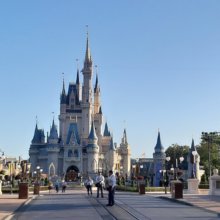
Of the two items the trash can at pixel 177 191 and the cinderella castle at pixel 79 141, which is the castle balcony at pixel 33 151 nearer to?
the cinderella castle at pixel 79 141

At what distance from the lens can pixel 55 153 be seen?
141m

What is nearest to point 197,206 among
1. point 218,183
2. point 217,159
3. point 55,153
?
Answer: point 218,183

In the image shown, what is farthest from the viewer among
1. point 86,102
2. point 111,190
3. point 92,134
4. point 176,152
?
point 86,102

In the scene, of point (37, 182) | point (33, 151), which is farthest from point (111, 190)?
point (33, 151)

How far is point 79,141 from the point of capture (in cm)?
14400

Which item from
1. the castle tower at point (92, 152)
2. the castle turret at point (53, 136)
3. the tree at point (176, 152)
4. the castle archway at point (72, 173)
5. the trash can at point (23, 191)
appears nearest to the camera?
the trash can at point (23, 191)

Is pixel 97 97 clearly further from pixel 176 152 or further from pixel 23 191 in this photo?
pixel 23 191

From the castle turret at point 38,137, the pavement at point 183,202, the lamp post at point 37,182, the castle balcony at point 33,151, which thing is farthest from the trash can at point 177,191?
the castle turret at point 38,137

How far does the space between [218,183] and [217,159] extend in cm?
6770

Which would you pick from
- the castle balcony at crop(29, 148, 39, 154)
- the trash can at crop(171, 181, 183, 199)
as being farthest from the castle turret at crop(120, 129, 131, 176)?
the trash can at crop(171, 181, 183, 199)

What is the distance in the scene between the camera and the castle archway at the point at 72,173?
129 m

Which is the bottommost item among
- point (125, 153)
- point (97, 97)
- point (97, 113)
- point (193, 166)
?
point (193, 166)

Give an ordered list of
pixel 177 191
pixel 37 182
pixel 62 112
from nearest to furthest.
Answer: pixel 177 191, pixel 37 182, pixel 62 112

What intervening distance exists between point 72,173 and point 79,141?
1403cm
